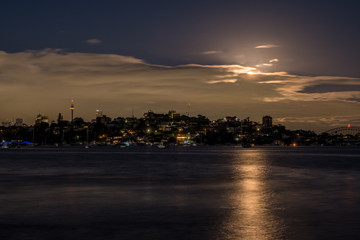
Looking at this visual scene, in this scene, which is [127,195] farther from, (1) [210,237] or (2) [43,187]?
(1) [210,237]

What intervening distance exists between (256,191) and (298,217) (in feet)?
40.8

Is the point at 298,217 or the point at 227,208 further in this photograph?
the point at 227,208

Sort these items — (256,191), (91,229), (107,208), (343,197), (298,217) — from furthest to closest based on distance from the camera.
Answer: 1. (256,191)
2. (343,197)
3. (107,208)
4. (298,217)
5. (91,229)

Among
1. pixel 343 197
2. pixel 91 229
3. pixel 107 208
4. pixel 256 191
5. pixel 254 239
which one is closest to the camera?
pixel 254 239

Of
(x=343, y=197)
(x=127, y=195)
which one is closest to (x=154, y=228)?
(x=127, y=195)

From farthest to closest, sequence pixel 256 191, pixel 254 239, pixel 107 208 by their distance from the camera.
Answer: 1. pixel 256 191
2. pixel 107 208
3. pixel 254 239

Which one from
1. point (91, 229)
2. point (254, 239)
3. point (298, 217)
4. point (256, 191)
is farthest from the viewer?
point (256, 191)

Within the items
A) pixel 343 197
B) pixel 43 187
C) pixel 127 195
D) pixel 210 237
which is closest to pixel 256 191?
pixel 343 197

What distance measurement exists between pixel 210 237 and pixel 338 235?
14.7ft

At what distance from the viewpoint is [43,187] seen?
34438 millimetres

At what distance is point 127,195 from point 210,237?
46.1 feet

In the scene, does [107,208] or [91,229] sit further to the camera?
[107,208]

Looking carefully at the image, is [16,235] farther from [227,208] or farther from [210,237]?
[227,208]

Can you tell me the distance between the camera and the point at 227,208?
2356 centimetres
